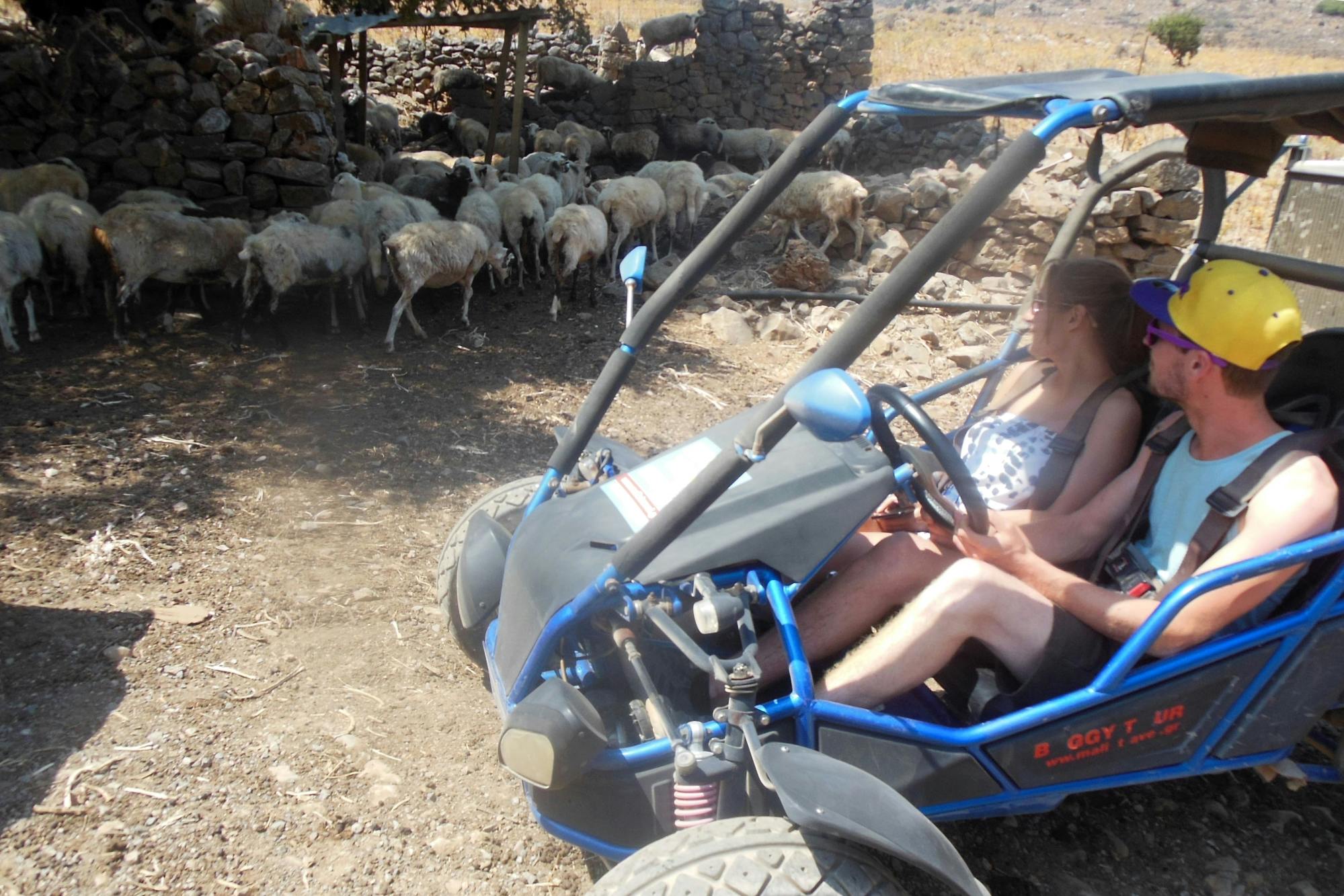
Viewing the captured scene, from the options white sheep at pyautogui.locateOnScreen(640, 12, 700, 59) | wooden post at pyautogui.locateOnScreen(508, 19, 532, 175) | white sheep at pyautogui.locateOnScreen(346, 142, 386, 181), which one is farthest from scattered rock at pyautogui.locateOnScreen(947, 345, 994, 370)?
white sheep at pyautogui.locateOnScreen(640, 12, 700, 59)

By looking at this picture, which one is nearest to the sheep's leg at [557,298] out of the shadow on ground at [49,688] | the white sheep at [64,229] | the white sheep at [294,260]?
the white sheep at [294,260]

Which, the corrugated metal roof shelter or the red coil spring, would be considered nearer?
the red coil spring

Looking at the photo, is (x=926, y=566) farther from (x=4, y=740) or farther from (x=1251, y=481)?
(x=4, y=740)

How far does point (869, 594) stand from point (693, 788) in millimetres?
768

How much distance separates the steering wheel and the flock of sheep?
20.0ft

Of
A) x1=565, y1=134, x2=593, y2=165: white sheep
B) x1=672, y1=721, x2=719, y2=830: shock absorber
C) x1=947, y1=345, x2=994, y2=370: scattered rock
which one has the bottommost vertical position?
x1=947, y1=345, x2=994, y2=370: scattered rock

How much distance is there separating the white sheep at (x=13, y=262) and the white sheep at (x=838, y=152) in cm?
1350

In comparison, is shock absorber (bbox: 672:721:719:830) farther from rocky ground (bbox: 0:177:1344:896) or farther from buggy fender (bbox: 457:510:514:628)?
buggy fender (bbox: 457:510:514:628)

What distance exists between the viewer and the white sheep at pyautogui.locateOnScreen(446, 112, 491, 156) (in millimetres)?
16406

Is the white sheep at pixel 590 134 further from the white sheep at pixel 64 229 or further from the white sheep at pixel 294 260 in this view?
the white sheep at pixel 64 229

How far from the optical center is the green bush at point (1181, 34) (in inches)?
1256

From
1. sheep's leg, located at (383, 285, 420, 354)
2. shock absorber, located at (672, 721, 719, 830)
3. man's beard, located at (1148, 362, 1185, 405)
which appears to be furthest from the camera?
sheep's leg, located at (383, 285, 420, 354)

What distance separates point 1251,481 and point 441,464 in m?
4.17

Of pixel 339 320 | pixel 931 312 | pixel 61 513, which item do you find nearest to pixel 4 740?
pixel 61 513
